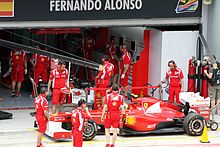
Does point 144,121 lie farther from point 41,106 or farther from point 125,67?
point 125,67

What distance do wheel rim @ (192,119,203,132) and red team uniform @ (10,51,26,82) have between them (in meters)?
7.76

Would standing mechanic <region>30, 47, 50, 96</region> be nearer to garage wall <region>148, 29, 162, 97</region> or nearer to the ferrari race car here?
garage wall <region>148, 29, 162, 97</region>

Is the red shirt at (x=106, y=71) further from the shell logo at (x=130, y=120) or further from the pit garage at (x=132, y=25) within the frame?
the shell logo at (x=130, y=120)

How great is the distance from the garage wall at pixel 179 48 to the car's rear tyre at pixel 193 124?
201 inches

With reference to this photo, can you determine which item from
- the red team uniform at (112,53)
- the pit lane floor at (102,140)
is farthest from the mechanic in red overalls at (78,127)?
the red team uniform at (112,53)

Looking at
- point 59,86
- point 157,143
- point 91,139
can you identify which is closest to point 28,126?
point 59,86

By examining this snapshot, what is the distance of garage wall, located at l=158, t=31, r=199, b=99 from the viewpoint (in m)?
21.2

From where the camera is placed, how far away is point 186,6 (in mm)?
20656

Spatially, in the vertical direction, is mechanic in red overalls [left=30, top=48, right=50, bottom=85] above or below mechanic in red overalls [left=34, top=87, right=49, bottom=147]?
above

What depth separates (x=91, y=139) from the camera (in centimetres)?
1556

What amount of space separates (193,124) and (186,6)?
5.80 metres

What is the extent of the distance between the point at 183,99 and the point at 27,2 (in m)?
6.01

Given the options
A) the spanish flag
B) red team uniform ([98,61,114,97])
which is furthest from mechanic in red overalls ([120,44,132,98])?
the spanish flag

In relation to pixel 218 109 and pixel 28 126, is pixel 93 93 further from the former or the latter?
pixel 218 109
